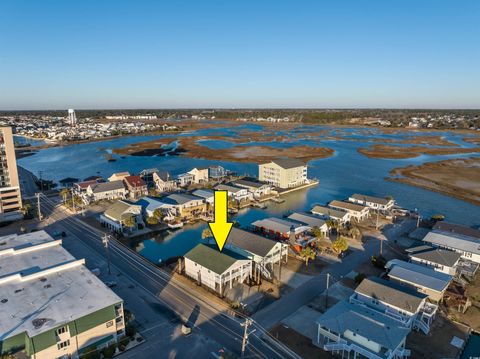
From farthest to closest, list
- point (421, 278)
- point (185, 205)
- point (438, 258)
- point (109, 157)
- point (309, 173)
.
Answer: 1. point (109, 157)
2. point (309, 173)
3. point (185, 205)
4. point (438, 258)
5. point (421, 278)

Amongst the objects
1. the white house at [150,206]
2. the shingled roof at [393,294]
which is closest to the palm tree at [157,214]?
the white house at [150,206]

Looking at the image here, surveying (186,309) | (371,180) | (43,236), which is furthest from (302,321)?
(371,180)

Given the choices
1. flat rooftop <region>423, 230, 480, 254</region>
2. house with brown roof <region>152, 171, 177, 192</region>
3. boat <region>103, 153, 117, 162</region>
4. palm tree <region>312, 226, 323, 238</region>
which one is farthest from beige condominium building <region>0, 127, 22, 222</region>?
flat rooftop <region>423, 230, 480, 254</region>

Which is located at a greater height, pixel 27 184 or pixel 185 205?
pixel 185 205

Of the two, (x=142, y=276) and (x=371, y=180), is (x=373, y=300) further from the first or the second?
(x=371, y=180)

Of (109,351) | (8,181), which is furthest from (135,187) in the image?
(109,351)

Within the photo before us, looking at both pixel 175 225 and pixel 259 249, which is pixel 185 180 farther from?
pixel 259 249

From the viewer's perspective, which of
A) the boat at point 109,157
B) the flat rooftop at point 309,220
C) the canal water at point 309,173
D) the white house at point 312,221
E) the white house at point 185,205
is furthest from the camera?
the boat at point 109,157

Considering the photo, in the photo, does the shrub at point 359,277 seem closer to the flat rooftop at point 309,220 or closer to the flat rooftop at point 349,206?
the flat rooftop at point 309,220
